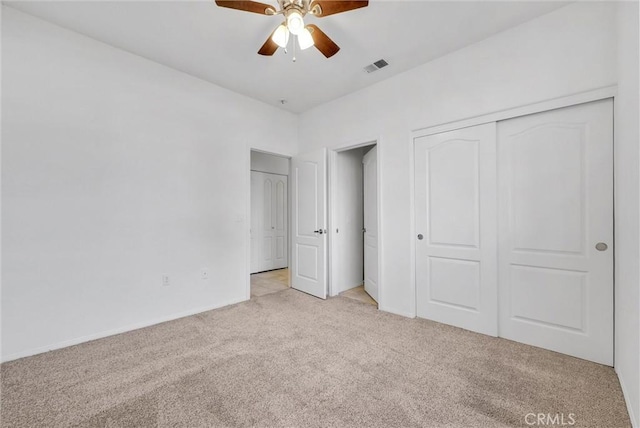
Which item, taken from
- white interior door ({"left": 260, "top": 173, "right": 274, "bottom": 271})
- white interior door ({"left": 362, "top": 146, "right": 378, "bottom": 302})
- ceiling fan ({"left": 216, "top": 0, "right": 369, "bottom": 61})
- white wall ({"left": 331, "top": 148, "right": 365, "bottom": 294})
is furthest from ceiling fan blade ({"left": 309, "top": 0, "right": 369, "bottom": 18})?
white interior door ({"left": 260, "top": 173, "right": 274, "bottom": 271})

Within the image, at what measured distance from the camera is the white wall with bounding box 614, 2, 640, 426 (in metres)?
1.47

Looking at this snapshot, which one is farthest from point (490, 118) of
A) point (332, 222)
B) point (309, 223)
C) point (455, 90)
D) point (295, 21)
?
point (309, 223)

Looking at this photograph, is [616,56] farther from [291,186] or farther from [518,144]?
[291,186]

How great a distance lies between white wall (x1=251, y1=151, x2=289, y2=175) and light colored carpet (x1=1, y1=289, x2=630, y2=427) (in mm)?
3484

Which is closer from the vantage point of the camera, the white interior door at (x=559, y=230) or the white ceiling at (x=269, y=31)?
the white interior door at (x=559, y=230)

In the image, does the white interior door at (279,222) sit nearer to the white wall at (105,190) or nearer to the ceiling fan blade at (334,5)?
the white wall at (105,190)

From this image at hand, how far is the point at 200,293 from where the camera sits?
325 cm

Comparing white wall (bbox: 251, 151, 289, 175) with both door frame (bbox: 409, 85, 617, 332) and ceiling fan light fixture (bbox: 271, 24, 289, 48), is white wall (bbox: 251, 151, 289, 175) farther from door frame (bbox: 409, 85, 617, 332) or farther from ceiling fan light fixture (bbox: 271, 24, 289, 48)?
ceiling fan light fixture (bbox: 271, 24, 289, 48)

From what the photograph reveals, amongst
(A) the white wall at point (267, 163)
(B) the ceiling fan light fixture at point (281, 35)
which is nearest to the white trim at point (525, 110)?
(B) the ceiling fan light fixture at point (281, 35)

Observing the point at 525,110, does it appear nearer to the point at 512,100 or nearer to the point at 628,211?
the point at 512,100

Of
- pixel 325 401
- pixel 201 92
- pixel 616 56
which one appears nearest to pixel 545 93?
pixel 616 56

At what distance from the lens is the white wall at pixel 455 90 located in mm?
2062

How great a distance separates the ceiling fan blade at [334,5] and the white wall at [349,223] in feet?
7.13

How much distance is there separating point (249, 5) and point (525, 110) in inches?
92.2
